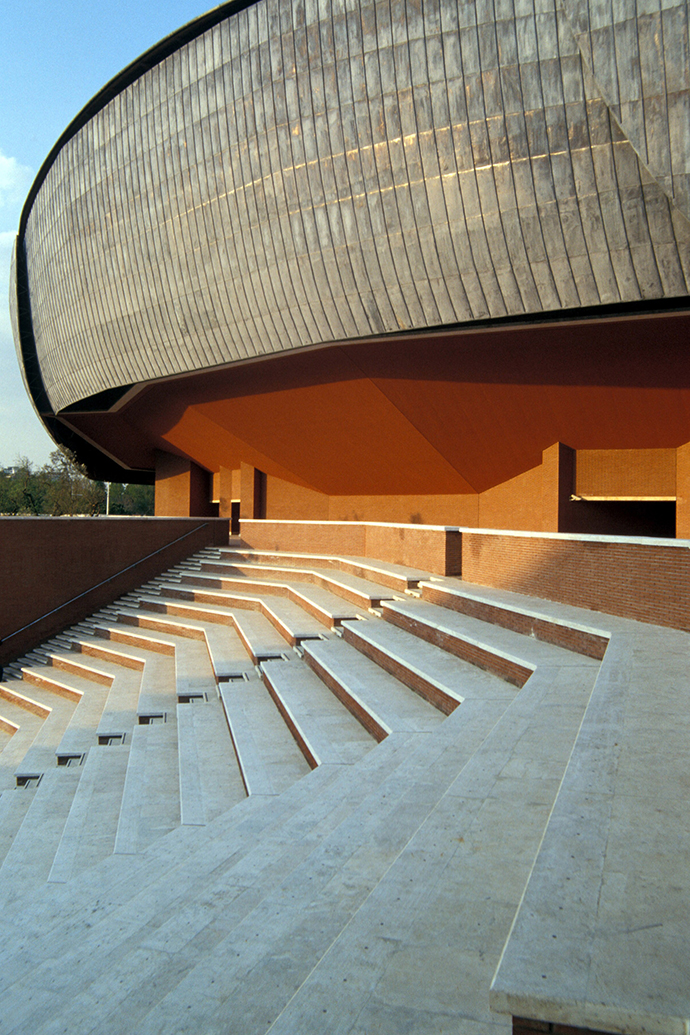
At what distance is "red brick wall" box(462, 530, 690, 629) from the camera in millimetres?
7023

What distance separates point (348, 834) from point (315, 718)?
326cm

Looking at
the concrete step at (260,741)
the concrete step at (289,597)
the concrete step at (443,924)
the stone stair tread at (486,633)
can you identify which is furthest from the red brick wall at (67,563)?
the concrete step at (443,924)

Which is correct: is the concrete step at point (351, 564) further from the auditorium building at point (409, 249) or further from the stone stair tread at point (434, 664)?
the auditorium building at point (409, 249)

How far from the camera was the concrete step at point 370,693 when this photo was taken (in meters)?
6.05

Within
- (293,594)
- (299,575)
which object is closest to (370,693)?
(293,594)

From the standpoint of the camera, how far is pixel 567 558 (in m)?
8.74

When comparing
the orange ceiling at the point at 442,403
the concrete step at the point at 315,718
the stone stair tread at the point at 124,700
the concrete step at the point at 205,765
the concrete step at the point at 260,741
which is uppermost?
the orange ceiling at the point at 442,403

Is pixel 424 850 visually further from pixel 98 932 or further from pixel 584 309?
pixel 584 309

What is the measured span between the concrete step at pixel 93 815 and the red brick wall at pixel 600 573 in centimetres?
558

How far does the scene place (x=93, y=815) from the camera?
6801 mm

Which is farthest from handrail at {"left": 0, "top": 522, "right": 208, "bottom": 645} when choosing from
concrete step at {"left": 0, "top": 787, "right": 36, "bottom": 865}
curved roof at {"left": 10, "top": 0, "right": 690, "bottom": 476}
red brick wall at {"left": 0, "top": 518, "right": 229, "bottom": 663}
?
concrete step at {"left": 0, "top": 787, "right": 36, "bottom": 865}

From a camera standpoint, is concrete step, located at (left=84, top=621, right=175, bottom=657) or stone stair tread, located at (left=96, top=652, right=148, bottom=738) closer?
stone stair tread, located at (left=96, top=652, right=148, bottom=738)

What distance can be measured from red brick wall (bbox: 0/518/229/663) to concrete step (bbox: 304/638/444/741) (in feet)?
34.7

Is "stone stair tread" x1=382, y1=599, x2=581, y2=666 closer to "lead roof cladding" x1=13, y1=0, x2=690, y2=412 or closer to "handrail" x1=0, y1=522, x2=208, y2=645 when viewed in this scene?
"lead roof cladding" x1=13, y1=0, x2=690, y2=412
